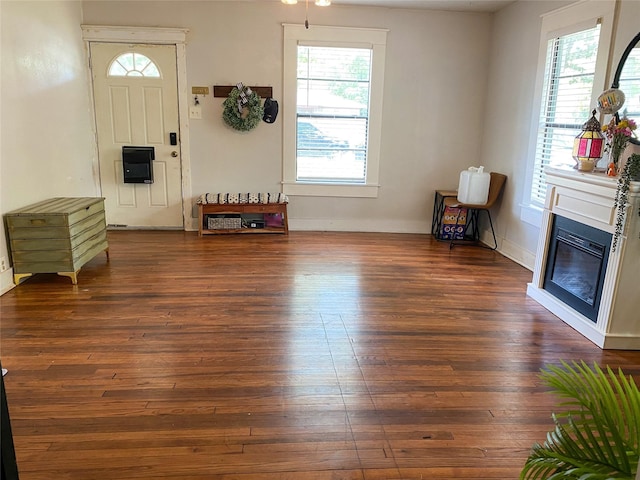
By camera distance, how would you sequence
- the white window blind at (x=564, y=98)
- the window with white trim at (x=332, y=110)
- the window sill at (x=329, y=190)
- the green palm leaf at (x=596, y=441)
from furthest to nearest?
1. the window sill at (x=329, y=190)
2. the window with white trim at (x=332, y=110)
3. the white window blind at (x=564, y=98)
4. the green palm leaf at (x=596, y=441)

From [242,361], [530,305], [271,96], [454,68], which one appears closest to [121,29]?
[271,96]

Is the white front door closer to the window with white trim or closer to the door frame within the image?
the door frame

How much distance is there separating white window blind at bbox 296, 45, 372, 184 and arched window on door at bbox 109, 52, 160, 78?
5.69 ft

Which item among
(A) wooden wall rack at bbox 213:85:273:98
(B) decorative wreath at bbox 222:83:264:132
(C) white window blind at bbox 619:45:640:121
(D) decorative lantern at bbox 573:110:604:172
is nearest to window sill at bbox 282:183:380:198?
(B) decorative wreath at bbox 222:83:264:132

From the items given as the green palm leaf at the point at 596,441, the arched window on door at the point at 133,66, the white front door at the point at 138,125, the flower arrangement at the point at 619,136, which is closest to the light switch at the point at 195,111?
the white front door at the point at 138,125

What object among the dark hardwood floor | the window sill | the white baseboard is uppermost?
the window sill

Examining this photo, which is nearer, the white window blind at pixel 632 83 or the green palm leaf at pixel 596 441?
the green palm leaf at pixel 596 441

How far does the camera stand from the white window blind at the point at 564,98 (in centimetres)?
390

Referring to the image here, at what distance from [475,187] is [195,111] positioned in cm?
342

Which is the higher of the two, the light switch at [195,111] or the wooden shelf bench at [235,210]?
the light switch at [195,111]

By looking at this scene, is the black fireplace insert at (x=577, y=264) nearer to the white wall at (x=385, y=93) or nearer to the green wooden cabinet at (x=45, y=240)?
the white wall at (x=385, y=93)

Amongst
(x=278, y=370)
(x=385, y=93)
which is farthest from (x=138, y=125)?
(x=278, y=370)

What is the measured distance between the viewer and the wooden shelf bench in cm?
558

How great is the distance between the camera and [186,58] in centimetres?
546
